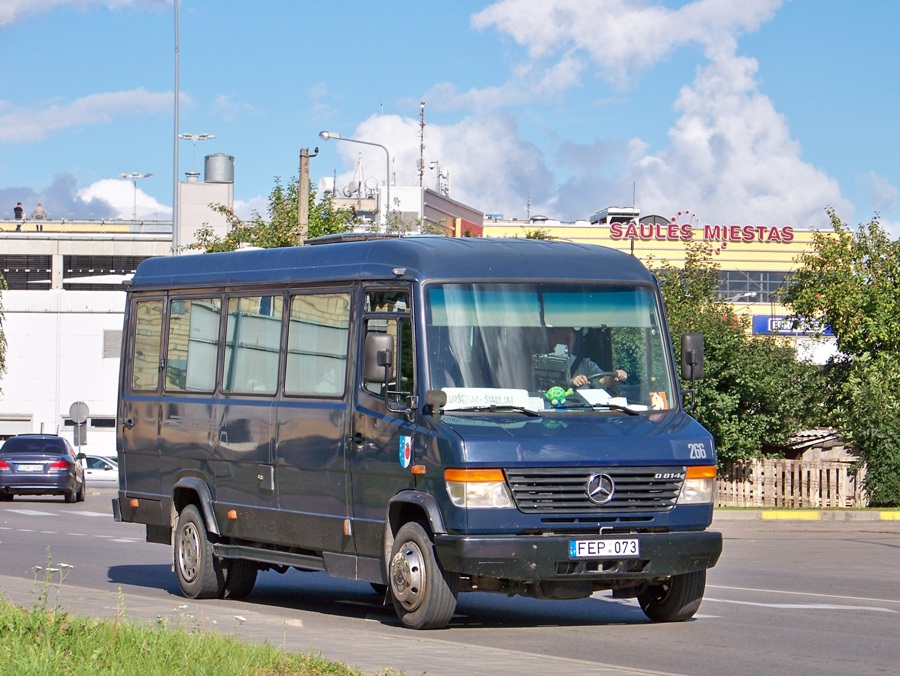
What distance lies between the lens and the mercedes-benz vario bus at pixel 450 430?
1116 cm

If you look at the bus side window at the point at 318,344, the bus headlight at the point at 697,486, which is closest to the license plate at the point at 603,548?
the bus headlight at the point at 697,486

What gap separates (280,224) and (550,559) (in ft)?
95.3

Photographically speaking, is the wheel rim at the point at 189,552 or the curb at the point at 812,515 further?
the curb at the point at 812,515

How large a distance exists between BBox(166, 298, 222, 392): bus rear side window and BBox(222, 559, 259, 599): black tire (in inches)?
59.3

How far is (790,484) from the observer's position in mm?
34094

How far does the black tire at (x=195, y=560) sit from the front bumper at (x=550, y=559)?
3.62 meters

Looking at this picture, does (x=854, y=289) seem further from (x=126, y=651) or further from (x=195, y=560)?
(x=126, y=651)

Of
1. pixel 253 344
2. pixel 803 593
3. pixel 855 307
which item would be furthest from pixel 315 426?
pixel 855 307

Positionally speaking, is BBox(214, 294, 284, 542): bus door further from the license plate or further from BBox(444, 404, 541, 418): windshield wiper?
the license plate

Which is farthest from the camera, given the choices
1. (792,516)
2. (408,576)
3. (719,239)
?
(719,239)

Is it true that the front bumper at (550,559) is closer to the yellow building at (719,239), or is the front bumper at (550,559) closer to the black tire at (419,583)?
the black tire at (419,583)

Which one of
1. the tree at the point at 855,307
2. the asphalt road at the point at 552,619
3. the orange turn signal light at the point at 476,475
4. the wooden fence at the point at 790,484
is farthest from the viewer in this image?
the tree at the point at 855,307

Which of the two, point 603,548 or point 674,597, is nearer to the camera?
point 603,548

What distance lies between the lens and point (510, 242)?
40.9ft
